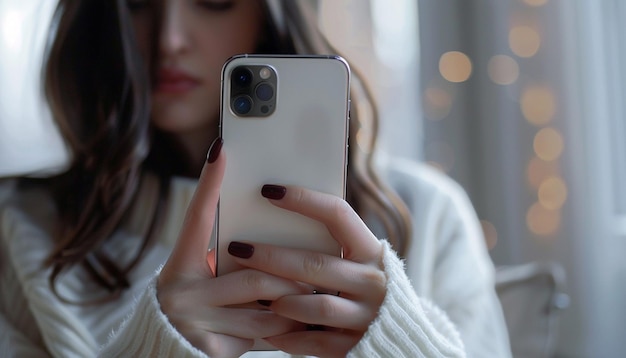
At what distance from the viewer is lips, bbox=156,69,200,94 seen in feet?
2.43

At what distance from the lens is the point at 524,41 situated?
1288mm

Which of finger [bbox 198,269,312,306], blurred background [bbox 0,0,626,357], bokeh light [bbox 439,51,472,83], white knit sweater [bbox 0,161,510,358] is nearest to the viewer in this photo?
finger [bbox 198,269,312,306]

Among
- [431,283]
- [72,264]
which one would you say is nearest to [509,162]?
[431,283]

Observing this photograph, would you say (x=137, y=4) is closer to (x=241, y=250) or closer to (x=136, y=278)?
(x=136, y=278)

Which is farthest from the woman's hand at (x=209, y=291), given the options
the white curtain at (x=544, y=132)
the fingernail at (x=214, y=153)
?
the white curtain at (x=544, y=132)

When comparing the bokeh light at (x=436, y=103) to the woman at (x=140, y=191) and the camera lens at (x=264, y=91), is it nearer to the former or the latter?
the woman at (x=140, y=191)

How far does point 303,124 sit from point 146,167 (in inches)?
14.0

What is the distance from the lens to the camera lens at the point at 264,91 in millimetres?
465

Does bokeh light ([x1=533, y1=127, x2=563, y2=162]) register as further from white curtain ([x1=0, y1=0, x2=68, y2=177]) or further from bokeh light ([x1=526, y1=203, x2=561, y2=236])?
white curtain ([x1=0, y1=0, x2=68, y2=177])

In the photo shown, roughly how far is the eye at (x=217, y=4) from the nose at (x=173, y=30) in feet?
0.08

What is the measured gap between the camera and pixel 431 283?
724mm

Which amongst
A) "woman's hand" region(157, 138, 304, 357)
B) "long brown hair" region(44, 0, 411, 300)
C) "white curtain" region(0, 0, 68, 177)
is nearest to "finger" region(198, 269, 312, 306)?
"woman's hand" region(157, 138, 304, 357)

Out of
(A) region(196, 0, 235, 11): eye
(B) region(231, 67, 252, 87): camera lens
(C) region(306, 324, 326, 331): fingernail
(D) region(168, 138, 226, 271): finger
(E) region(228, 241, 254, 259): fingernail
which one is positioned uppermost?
(A) region(196, 0, 235, 11): eye

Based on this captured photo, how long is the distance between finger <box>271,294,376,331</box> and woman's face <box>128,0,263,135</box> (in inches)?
14.6
